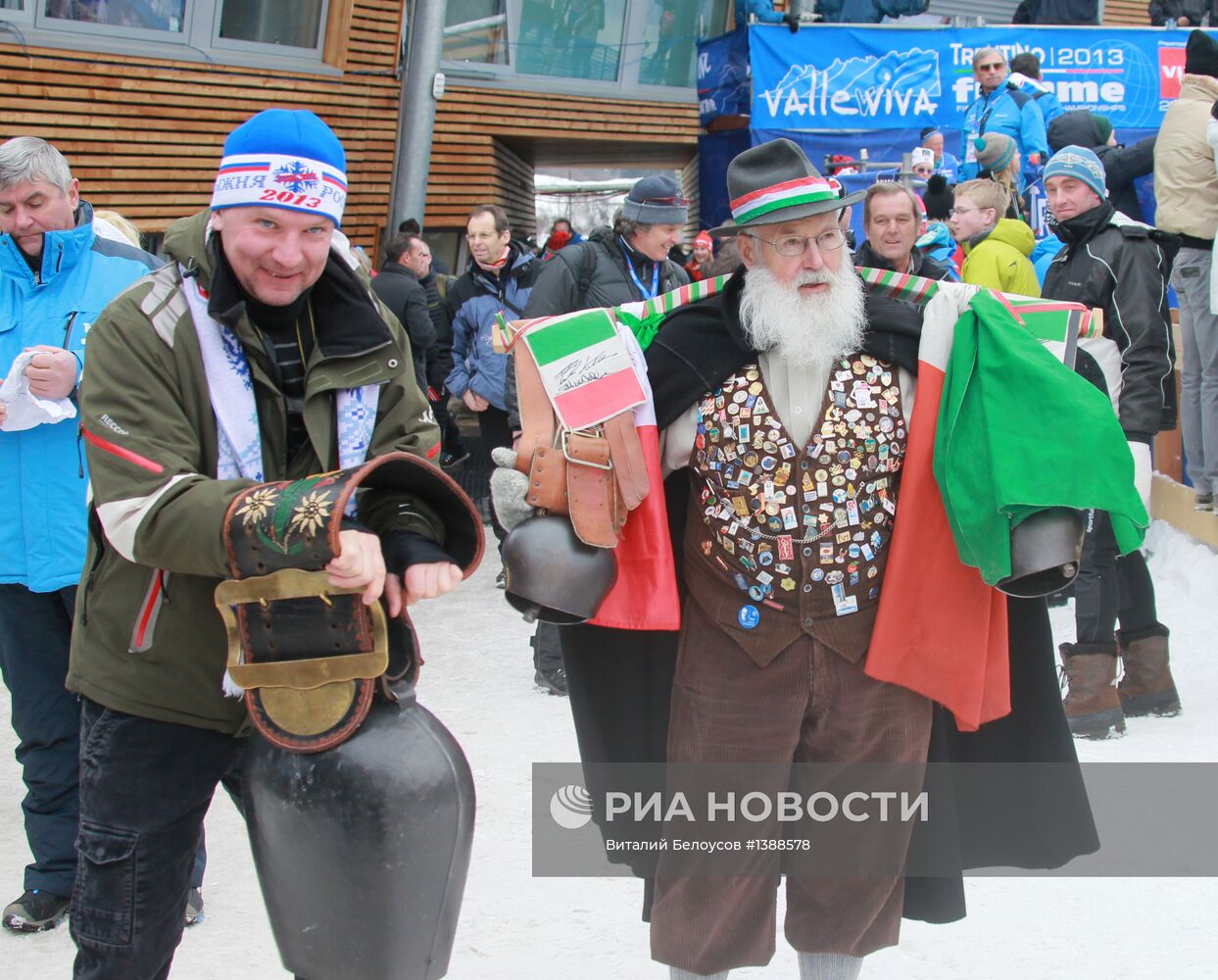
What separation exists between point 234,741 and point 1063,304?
6.22 ft

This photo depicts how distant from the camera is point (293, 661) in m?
1.99

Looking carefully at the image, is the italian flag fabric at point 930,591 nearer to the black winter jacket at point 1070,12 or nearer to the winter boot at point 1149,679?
the winter boot at point 1149,679

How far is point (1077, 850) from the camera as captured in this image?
295 cm

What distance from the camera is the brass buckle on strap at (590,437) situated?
8.03ft

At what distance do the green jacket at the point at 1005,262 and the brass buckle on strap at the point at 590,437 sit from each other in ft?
9.82

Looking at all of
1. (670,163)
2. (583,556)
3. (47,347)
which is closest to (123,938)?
(583,556)

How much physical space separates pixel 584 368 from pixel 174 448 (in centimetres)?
86

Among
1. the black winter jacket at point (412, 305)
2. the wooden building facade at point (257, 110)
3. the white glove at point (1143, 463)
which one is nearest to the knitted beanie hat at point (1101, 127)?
the white glove at point (1143, 463)

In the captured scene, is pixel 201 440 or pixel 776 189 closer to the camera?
pixel 201 440

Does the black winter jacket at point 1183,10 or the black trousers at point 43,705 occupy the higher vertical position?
the black winter jacket at point 1183,10

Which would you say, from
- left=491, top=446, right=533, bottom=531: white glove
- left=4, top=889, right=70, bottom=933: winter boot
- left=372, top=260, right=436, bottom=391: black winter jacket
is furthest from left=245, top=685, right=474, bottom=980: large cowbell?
left=372, top=260, right=436, bottom=391: black winter jacket

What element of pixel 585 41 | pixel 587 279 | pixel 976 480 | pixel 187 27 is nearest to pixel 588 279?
pixel 587 279

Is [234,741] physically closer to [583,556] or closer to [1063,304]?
[583,556]

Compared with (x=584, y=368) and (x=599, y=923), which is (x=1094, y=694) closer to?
(x=599, y=923)
